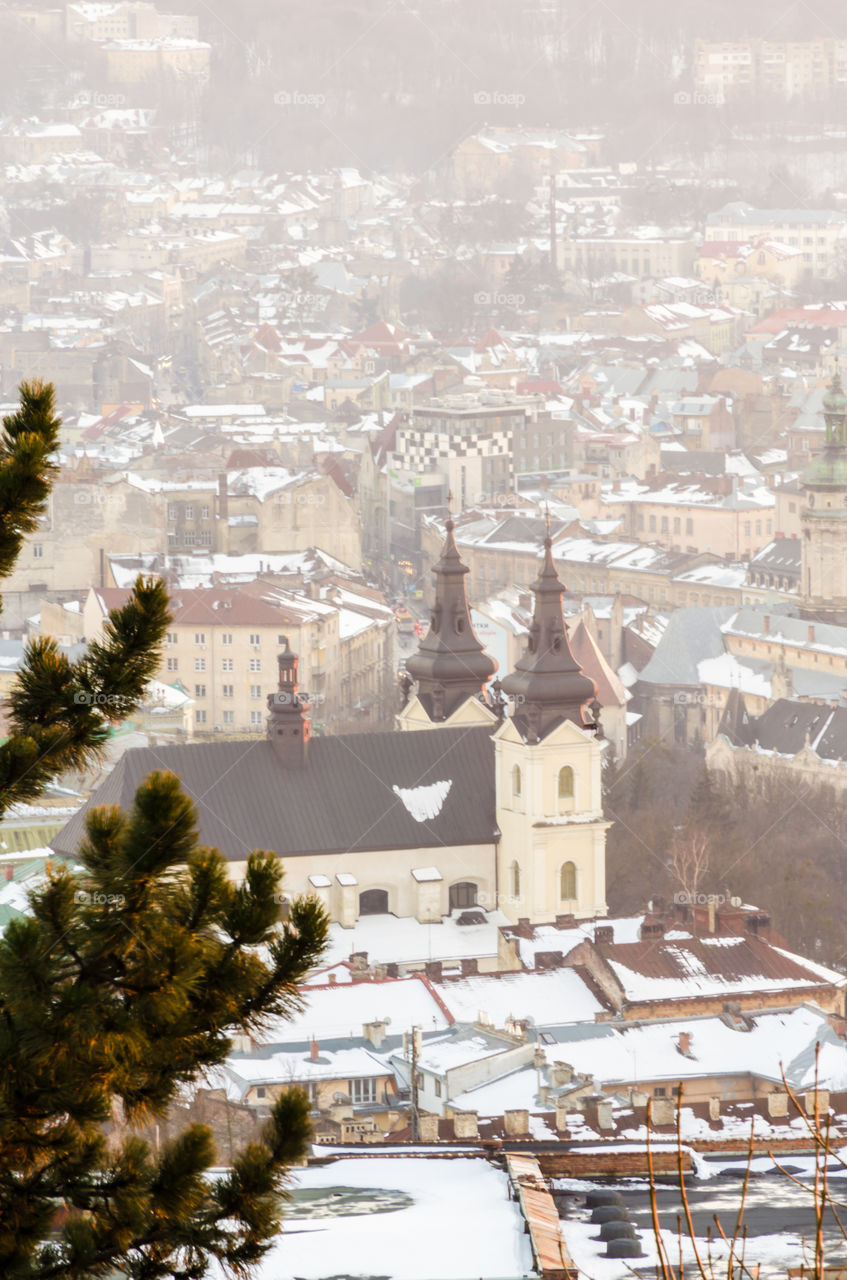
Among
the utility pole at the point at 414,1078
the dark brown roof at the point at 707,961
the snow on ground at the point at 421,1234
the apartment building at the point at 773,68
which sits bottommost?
the utility pole at the point at 414,1078

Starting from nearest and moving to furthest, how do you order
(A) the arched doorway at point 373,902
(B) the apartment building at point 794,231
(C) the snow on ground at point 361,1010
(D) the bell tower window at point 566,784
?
(C) the snow on ground at point 361,1010 < (D) the bell tower window at point 566,784 < (A) the arched doorway at point 373,902 < (B) the apartment building at point 794,231

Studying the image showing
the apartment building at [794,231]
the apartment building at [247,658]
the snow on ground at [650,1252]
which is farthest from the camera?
the apartment building at [794,231]

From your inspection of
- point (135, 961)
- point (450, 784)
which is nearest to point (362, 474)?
point (450, 784)

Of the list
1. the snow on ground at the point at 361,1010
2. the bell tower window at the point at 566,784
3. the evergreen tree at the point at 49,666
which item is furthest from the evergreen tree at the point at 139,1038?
the bell tower window at the point at 566,784

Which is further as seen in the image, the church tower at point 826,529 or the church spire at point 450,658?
the church tower at point 826,529

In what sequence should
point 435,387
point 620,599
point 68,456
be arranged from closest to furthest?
1. point 620,599
2. point 68,456
3. point 435,387

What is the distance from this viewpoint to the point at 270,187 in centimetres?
16662

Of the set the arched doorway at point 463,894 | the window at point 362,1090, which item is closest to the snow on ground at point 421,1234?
the window at point 362,1090

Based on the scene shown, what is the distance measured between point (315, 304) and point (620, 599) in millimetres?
69560

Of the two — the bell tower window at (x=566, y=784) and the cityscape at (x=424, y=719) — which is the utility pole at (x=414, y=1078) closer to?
the cityscape at (x=424, y=719)

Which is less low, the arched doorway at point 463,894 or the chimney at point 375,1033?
the arched doorway at point 463,894

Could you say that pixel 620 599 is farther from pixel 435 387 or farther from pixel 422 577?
pixel 435 387

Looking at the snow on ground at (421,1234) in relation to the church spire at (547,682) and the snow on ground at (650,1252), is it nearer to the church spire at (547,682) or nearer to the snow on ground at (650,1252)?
the snow on ground at (650,1252)

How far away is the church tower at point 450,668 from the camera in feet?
117
